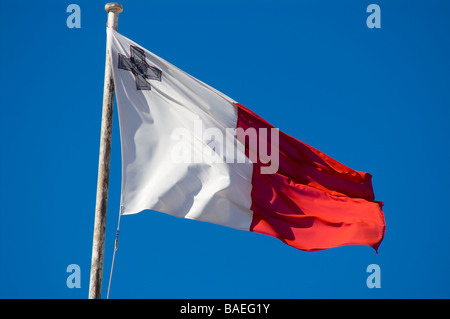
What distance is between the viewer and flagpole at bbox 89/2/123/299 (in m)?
13.3

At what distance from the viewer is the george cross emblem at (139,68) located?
47.5 ft

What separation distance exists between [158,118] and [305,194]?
3.72 m

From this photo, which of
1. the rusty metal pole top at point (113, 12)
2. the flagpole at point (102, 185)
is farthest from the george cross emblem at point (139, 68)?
the rusty metal pole top at point (113, 12)

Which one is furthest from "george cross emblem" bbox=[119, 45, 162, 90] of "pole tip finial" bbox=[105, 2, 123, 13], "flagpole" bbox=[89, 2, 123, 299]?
"pole tip finial" bbox=[105, 2, 123, 13]

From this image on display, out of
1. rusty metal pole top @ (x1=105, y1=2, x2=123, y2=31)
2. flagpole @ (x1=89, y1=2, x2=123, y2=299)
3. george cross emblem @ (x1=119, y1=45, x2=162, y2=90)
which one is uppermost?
rusty metal pole top @ (x1=105, y1=2, x2=123, y2=31)

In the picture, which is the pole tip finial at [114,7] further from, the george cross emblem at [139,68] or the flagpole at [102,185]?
the george cross emblem at [139,68]

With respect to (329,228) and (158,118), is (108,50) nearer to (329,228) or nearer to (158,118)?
(158,118)

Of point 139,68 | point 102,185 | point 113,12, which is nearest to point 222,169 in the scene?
point 139,68

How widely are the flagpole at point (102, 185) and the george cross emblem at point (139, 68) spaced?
36 cm

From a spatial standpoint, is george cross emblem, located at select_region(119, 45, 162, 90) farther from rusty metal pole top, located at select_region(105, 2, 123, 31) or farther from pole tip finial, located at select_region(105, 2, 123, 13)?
pole tip finial, located at select_region(105, 2, 123, 13)

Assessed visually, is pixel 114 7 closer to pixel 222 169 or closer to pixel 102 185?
pixel 102 185

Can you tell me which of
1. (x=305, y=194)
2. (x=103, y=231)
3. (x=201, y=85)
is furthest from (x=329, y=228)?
(x=103, y=231)

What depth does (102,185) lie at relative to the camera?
1350 cm

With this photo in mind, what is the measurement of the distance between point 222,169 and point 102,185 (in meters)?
2.68
